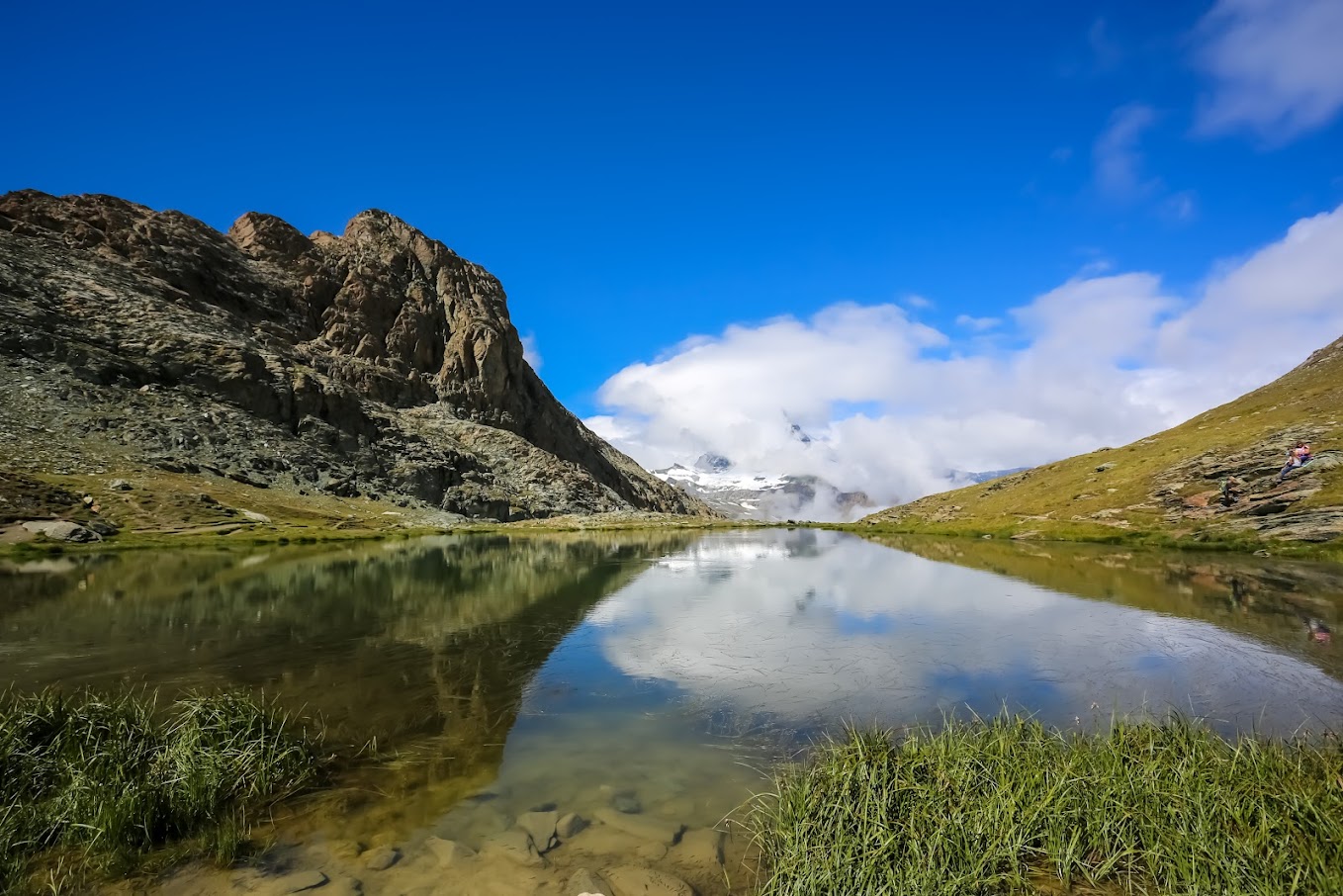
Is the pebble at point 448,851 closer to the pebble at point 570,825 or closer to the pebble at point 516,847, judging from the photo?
the pebble at point 516,847

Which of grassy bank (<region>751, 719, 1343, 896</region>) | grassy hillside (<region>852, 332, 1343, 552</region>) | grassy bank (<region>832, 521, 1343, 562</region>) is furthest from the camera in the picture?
grassy hillside (<region>852, 332, 1343, 552</region>)

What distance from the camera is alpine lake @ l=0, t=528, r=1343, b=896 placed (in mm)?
10625

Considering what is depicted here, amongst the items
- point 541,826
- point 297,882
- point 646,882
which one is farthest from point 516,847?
point 297,882

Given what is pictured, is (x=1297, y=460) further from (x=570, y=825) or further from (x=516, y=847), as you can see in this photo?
(x=516, y=847)

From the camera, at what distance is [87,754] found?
11.6m

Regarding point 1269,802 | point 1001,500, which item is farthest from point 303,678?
point 1001,500

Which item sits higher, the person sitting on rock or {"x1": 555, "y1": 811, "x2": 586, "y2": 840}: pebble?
the person sitting on rock

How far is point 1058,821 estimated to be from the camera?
9.06m

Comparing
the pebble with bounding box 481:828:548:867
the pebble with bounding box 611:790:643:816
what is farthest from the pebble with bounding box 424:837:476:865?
the pebble with bounding box 611:790:643:816

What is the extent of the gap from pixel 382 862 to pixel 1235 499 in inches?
3400

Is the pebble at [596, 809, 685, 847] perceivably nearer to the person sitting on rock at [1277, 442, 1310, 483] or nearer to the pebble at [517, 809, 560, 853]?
the pebble at [517, 809, 560, 853]

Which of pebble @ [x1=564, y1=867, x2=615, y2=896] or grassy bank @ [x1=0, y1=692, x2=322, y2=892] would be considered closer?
pebble @ [x1=564, y1=867, x2=615, y2=896]

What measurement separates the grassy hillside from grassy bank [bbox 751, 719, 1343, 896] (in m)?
59.0

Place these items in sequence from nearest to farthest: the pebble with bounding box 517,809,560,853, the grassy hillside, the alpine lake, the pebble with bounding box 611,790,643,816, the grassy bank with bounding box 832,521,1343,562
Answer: the pebble with bounding box 517,809,560,853 → the alpine lake → the pebble with bounding box 611,790,643,816 → the grassy bank with bounding box 832,521,1343,562 → the grassy hillside
